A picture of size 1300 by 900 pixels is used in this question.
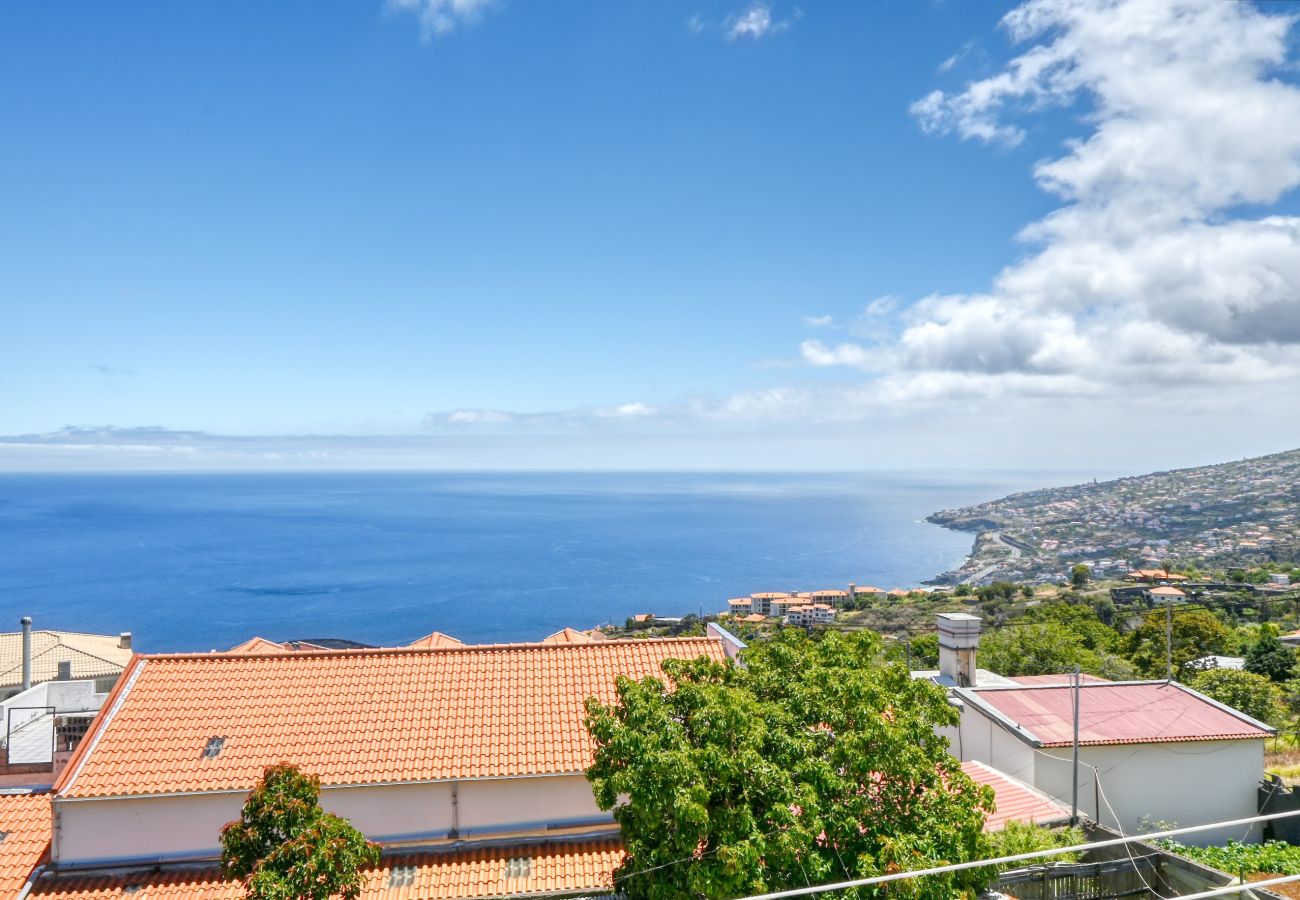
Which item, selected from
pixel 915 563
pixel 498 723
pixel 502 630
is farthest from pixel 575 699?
pixel 915 563

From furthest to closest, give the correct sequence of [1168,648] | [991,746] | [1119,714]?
1. [1168,648]
2. [1119,714]
3. [991,746]

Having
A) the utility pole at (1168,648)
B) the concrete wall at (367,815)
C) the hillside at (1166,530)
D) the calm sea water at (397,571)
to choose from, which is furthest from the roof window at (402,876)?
the hillside at (1166,530)

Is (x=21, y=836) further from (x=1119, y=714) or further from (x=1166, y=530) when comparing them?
(x=1166, y=530)

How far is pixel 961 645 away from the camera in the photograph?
66.9 feet

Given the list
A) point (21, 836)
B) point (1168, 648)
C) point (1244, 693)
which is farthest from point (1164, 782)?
point (21, 836)

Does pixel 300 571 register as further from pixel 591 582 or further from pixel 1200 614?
pixel 1200 614

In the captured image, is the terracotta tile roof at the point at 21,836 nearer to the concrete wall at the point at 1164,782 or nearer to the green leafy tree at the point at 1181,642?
the concrete wall at the point at 1164,782

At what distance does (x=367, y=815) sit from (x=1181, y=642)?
41918 mm

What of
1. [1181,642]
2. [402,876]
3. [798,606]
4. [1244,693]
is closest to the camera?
[402,876]

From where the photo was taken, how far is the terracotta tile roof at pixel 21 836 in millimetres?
12617

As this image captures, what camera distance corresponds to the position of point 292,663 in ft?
53.0

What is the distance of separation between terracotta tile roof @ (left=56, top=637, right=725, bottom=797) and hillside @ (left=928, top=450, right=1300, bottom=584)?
113307mm

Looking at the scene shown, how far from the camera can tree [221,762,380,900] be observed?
852cm

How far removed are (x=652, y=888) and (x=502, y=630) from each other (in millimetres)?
79908
